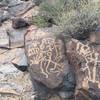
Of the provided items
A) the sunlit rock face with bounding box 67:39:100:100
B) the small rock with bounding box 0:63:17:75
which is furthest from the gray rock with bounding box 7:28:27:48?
the sunlit rock face with bounding box 67:39:100:100

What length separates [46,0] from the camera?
6000 millimetres

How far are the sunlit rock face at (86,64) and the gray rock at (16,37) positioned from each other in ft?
5.46

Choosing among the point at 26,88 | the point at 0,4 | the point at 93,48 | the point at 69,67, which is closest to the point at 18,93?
the point at 26,88

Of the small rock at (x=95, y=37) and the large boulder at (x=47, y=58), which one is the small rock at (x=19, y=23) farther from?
the small rock at (x=95, y=37)

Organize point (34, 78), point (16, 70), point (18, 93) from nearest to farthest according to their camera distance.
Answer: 1. point (34, 78)
2. point (18, 93)
3. point (16, 70)

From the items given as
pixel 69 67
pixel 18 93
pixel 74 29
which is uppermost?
pixel 74 29

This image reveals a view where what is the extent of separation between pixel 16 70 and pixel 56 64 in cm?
100

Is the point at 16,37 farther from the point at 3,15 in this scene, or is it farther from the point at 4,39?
the point at 3,15

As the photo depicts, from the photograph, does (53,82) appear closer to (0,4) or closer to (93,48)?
(93,48)

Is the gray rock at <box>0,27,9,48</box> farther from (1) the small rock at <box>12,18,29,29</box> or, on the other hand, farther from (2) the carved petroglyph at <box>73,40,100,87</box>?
(2) the carved petroglyph at <box>73,40,100,87</box>

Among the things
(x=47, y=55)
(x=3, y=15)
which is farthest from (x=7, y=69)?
(x=3, y=15)

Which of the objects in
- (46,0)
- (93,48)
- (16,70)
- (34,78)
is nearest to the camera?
(93,48)

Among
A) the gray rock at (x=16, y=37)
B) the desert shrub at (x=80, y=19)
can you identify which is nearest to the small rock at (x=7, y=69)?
the gray rock at (x=16, y=37)

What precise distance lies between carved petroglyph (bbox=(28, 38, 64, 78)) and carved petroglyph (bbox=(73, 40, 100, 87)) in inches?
11.3
